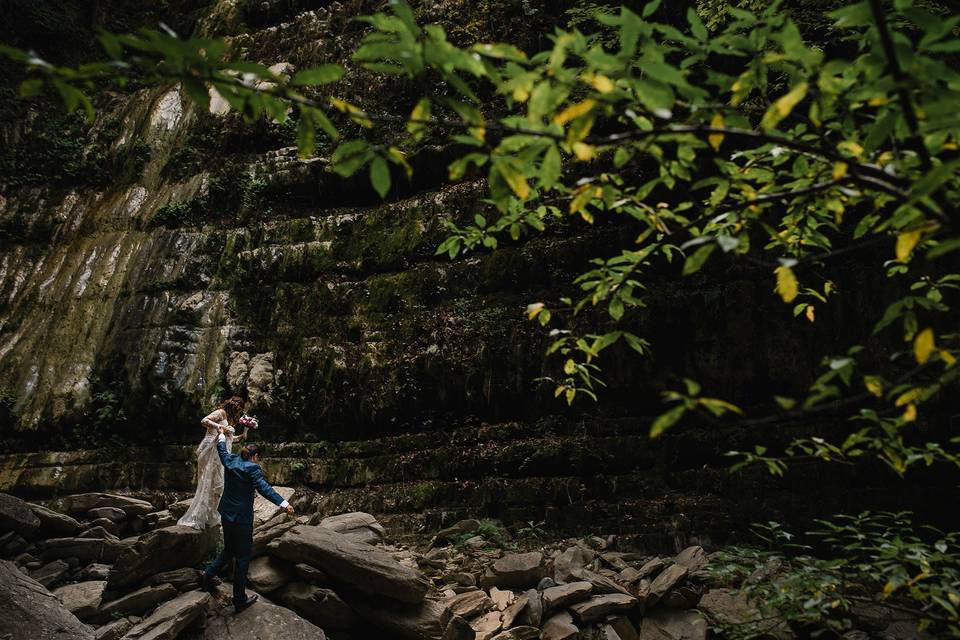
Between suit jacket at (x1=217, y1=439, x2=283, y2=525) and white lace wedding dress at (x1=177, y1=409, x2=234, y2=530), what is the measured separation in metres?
1.26

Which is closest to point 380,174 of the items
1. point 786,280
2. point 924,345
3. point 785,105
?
point 785,105

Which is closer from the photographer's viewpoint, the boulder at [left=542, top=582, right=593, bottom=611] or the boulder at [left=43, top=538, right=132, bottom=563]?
the boulder at [left=542, top=582, right=593, bottom=611]

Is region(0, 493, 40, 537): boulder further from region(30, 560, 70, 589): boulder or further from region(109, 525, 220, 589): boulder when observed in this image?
region(109, 525, 220, 589): boulder

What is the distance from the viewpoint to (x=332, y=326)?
33.0ft

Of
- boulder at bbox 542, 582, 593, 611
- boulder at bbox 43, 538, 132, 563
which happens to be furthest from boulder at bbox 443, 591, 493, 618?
boulder at bbox 43, 538, 132, 563

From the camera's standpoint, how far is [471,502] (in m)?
7.98

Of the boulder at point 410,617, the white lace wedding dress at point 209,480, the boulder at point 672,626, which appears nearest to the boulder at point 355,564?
the boulder at point 410,617

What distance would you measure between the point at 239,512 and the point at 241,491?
0.60 ft

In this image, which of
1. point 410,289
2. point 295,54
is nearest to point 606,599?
point 410,289

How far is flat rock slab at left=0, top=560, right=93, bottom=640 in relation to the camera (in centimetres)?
397

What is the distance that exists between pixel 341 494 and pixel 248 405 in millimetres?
2587

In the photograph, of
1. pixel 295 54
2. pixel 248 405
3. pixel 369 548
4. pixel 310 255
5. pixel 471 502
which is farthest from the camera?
pixel 295 54

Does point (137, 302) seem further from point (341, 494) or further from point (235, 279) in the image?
point (341, 494)

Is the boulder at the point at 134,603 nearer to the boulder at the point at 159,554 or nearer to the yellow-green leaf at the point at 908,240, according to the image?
the boulder at the point at 159,554
